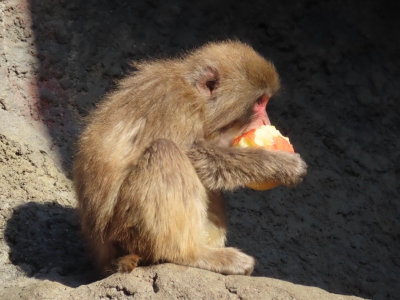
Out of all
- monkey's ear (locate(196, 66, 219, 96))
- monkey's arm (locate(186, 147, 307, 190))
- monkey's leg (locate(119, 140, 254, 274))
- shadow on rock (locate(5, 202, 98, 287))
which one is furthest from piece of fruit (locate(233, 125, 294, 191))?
shadow on rock (locate(5, 202, 98, 287))

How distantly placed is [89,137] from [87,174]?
1.03ft

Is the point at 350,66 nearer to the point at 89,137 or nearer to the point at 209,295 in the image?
the point at 89,137

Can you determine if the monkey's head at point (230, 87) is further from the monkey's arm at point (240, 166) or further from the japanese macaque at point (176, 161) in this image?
the monkey's arm at point (240, 166)

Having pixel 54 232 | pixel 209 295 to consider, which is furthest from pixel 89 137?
pixel 209 295

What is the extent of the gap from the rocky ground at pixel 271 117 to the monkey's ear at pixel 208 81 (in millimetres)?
1660

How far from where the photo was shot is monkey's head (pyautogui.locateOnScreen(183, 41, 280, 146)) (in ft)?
18.7

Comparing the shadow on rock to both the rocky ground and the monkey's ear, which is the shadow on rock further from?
the monkey's ear

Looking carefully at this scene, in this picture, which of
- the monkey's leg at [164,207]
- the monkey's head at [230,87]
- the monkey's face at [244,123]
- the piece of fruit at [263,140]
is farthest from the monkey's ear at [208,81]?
the monkey's leg at [164,207]

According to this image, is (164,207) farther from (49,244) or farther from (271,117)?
(271,117)

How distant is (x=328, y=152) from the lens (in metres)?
7.93

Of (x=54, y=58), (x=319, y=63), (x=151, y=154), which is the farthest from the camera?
(x=319, y=63)

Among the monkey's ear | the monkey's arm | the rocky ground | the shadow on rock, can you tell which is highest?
the monkey's ear

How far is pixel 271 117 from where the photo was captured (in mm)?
7961

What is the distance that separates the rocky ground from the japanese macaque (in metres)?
0.74
